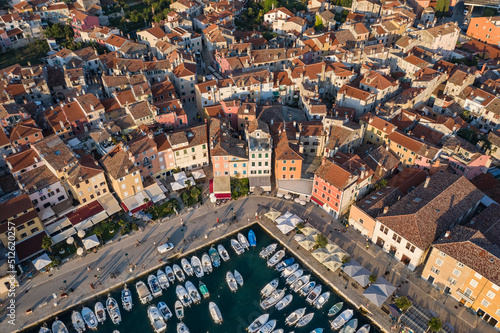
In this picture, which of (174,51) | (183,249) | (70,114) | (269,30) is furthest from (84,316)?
(269,30)

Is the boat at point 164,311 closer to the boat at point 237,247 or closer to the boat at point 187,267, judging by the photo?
the boat at point 187,267

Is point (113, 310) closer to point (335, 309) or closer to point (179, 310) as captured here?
point (179, 310)

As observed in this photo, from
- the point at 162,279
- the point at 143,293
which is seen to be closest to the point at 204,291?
the point at 162,279

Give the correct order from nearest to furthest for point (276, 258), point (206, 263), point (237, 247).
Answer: point (206, 263) → point (276, 258) → point (237, 247)

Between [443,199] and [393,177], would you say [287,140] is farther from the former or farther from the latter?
[443,199]

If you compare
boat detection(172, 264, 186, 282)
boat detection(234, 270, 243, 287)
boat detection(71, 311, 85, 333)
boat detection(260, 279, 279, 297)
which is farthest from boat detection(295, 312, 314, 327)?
boat detection(71, 311, 85, 333)

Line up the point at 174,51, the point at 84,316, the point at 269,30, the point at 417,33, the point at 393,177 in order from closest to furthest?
the point at 84,316
the point at 393,177
the point at 174,51
the point at 417,33
the point at 269,30
